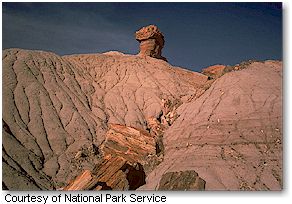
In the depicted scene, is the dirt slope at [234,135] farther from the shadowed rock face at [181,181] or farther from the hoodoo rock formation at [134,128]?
the shadowed rock face at [181,181]

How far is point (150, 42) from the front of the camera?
1610 inches

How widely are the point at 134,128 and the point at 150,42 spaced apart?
912 inches

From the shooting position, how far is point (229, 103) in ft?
57.1

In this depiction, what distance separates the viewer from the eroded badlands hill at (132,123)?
14586 mm

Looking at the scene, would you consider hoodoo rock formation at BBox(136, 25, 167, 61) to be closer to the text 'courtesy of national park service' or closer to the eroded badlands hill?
the eroded badlands hill

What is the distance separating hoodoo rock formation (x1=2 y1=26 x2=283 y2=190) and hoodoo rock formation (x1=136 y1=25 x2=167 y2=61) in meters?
6.72

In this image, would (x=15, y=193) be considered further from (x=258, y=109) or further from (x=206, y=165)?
(x=258, y=109)

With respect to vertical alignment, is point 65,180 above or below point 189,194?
below

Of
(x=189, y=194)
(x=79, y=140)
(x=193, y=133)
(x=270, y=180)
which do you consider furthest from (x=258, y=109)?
(x=79, y=140)

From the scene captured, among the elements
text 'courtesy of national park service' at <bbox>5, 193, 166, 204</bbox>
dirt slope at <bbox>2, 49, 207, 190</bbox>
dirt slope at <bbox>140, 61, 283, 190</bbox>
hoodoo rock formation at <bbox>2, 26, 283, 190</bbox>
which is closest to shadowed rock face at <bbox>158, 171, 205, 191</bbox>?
hoodoo rock formation at <bbox>2, 26, 283, 190</bbox>

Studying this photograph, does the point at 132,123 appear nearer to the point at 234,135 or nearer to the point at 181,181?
the point at 234,135

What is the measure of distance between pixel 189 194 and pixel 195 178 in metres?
1.76

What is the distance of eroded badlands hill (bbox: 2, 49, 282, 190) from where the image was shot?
14586 mm

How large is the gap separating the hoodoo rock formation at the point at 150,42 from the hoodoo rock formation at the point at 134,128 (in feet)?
22.0
